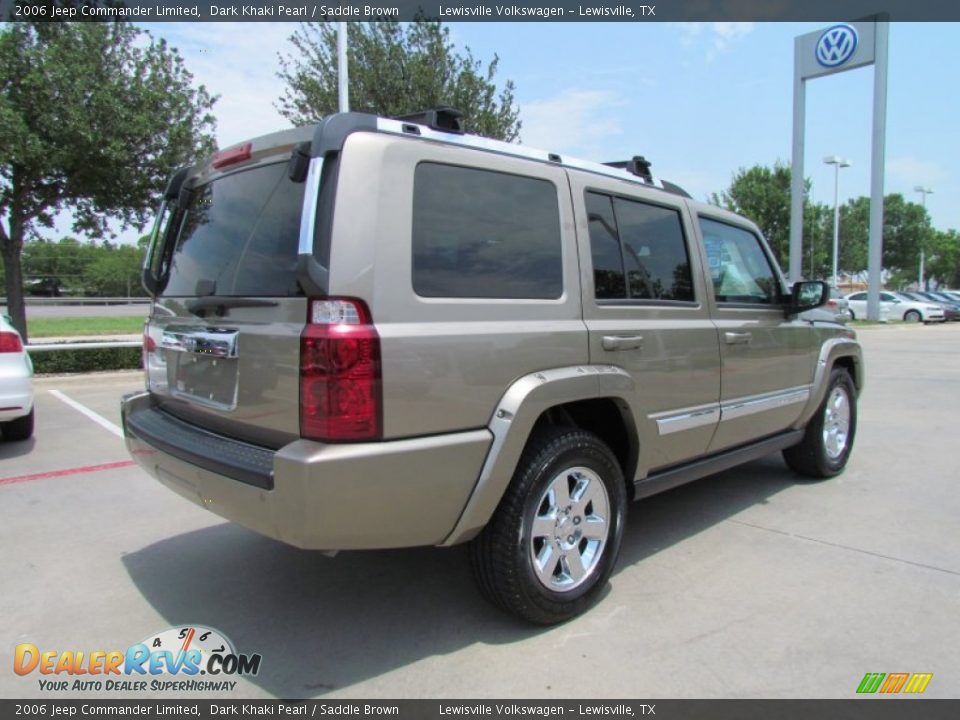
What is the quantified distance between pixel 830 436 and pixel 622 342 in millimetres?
2931

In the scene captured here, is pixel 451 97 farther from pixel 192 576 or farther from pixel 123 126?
pixel 192 576

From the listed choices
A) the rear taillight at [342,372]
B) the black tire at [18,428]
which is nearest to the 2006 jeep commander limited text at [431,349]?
the rear taillight at [342,372]

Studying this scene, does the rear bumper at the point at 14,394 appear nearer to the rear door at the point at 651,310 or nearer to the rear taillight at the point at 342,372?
the rear taillight at the point at 342,372

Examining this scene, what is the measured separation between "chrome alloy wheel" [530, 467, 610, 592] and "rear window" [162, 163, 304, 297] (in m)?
1.36

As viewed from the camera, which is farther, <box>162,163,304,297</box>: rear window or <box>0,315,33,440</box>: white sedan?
<box>0,315,33,440</box>: white sedan

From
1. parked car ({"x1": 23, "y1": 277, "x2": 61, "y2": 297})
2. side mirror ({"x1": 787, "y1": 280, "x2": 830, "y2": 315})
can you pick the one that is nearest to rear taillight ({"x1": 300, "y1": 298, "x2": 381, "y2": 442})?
side mirror ({"x1": 787, "y1": 280, "x2": 830, "y2": 315})

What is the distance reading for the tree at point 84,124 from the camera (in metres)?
10.4

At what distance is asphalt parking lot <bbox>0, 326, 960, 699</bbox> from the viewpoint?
2.53 metres

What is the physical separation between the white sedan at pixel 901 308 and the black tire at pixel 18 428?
105 ft

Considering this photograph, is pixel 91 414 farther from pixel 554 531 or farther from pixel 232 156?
pixel 554 531

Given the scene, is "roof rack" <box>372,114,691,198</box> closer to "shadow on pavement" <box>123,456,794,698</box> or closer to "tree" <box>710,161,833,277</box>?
"shadow on pavement" <box>123,456,794,698</box>

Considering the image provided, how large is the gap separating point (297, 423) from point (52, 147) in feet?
35.1
